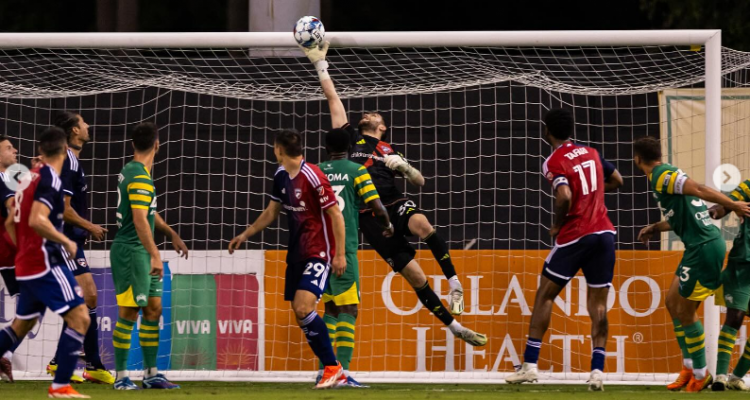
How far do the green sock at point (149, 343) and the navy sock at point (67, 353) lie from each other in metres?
1.33

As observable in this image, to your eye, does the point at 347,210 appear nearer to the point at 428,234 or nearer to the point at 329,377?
the point at 428,234

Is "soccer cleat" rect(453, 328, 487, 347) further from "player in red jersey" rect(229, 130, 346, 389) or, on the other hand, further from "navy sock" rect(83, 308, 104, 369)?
"navy sock" rect(83, 308, 104, 369)

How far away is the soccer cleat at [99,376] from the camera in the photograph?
8.98 m

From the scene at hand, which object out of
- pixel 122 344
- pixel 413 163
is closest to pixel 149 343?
pixel 122 344

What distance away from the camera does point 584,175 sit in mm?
8312

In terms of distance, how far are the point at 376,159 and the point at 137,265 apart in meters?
2.24

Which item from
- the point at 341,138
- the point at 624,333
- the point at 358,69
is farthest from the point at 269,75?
the point at 624,333

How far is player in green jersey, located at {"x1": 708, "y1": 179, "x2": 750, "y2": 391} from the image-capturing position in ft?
27.2

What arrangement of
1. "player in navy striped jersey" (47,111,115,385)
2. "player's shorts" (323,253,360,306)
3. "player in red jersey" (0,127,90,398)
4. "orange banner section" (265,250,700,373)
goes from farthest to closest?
1. "orange banner section" (265,250,700,373)
2. "player in navy striped jersey" (47,111,115,385)
3. "player's shorts" (323,253,360,306)
4. "player in red jersey" (0,127,90,398)

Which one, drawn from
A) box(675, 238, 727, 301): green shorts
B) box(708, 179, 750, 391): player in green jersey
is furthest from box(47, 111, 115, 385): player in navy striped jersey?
box(708, 179, 750, 391): player in green jersey

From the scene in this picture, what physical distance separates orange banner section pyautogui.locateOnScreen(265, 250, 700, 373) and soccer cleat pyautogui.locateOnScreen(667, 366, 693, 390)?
1237 millimetres

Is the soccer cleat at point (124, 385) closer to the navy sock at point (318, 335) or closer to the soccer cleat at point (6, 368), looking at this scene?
the soccer cleat at point (6, 368)

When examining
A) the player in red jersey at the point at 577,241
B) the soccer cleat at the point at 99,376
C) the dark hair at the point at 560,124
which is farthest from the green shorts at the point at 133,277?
the dark hair at the point at 560,124

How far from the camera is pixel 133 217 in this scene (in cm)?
797
